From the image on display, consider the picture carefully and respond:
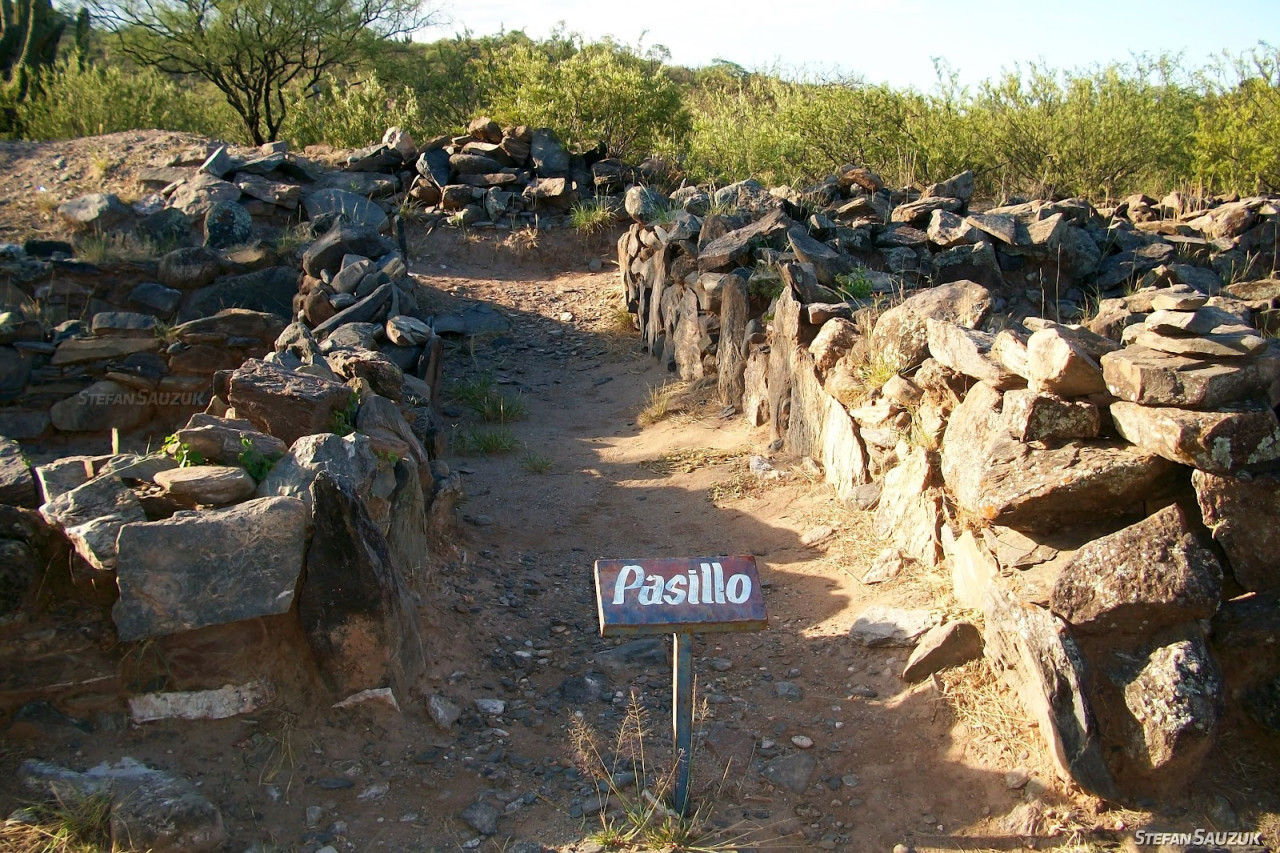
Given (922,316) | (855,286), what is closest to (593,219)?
(855,286)

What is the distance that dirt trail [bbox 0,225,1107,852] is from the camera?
3373mm

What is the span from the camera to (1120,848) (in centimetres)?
333

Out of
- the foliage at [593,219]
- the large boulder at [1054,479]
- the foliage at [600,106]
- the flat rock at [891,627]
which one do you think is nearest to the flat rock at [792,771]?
the flat rock at [891,627]

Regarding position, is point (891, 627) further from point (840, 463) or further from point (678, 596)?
point (840, 463)

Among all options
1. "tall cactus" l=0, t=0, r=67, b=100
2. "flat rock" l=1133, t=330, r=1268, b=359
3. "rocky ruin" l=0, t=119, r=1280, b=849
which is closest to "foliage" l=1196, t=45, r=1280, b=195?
"rocky ruin" l=0, t=119, r=1280, b=849

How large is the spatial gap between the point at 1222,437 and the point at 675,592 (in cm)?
198

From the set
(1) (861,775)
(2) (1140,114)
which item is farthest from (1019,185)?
(1) (861,775)

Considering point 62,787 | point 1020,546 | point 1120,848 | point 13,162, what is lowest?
point 1120,848

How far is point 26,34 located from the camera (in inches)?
631

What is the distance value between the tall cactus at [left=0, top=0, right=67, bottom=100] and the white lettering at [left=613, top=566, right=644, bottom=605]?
16052mm

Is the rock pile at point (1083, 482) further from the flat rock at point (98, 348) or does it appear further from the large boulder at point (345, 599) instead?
the flat rock at point (98, 348)

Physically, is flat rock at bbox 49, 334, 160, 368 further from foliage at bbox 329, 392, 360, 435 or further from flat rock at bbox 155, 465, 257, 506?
flat rock at bbox 155, 465, 257, 506

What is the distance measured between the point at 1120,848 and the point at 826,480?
10.0 ft

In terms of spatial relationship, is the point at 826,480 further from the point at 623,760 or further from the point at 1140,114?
the point at 1140,114
